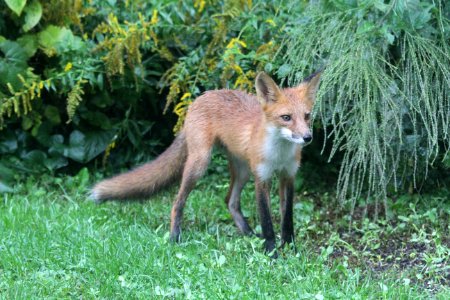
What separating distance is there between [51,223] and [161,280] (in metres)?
1.56

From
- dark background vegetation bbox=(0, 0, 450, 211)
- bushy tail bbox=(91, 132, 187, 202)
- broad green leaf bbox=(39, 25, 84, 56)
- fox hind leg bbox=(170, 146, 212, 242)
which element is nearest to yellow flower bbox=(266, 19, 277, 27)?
dark background vegetation bbox=(0, 0, 450, 211)

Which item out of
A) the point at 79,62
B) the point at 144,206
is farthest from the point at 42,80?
the point at 144,206

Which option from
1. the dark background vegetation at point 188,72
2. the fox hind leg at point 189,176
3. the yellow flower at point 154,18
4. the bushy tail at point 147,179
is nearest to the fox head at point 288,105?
the dark background vegetation at point 188,72

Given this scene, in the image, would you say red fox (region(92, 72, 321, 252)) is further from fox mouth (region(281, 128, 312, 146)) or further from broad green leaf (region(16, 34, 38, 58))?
broad green leaf (region(16, 34, 38, 58))

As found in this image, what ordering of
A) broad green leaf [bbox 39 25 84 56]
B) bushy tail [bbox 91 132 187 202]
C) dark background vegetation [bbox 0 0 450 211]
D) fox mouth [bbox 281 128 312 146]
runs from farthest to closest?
broad green leaf [bbox 39 25 84 56] → bushy tail [bbox 91 132 187 202] → dark background vegetation [bbox 0 0 450 211] → fox mouth [bbox 281 128 312 146]

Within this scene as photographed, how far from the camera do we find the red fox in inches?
214

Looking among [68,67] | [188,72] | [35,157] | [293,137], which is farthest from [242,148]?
[35,157]

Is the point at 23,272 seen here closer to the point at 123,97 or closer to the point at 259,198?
the point at 259,198

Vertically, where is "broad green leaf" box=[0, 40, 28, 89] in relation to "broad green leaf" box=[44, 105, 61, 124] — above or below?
above

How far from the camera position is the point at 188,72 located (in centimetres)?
752

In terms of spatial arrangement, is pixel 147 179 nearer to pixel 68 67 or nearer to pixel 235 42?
pixel 235 42

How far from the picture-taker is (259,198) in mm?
5688

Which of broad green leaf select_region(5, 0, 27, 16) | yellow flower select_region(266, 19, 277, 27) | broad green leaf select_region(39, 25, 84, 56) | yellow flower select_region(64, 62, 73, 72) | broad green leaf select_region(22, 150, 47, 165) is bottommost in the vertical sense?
broad green leaf select_region(22, 150, 47, 165)

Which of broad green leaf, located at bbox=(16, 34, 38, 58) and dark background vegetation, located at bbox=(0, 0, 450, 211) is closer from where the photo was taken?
dark background vegetation, located at bbox=(0, 0, 450, 211)
